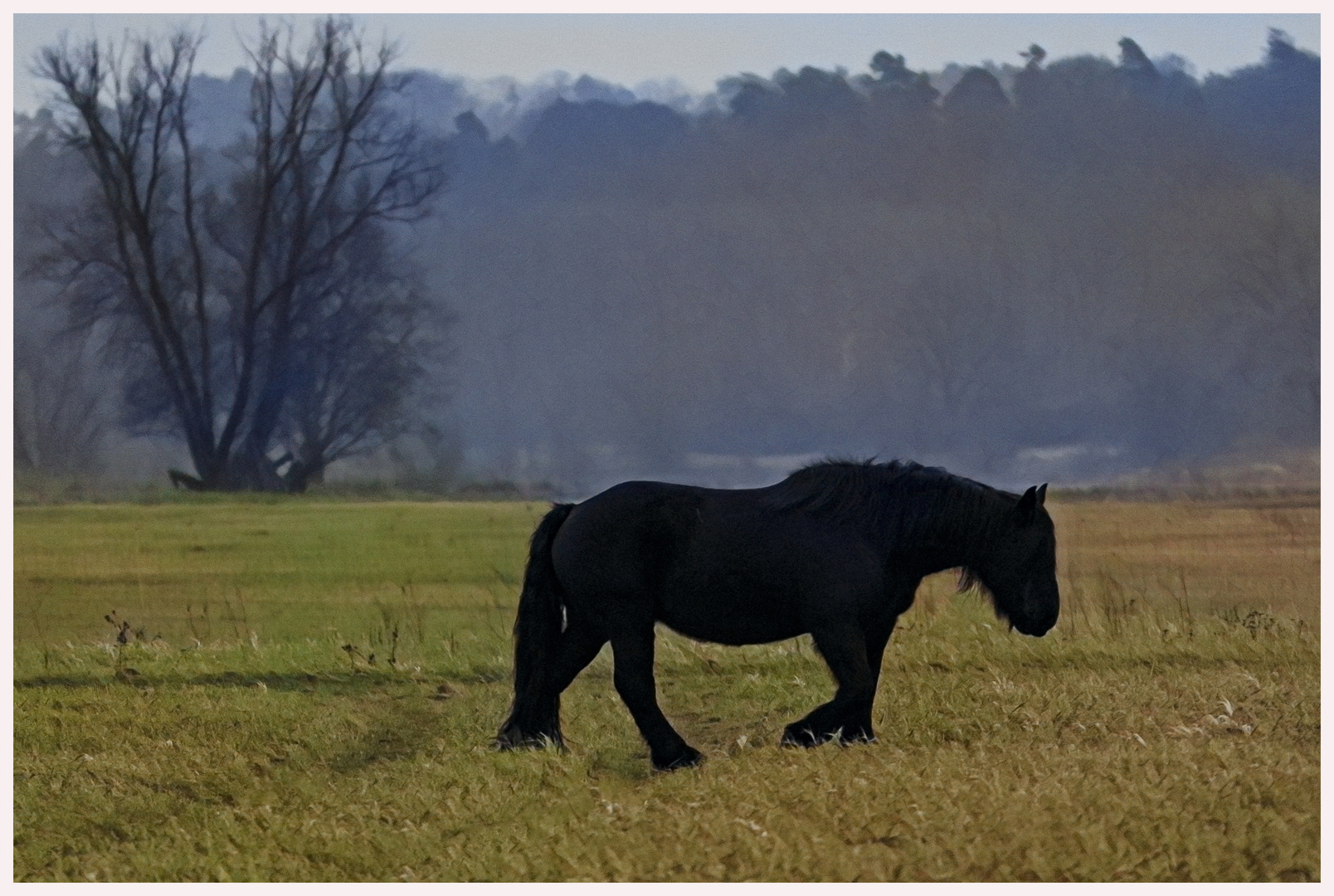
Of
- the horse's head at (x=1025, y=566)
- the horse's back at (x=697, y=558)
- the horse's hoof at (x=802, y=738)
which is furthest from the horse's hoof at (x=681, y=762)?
the horse's head at (x=1025, y=566)

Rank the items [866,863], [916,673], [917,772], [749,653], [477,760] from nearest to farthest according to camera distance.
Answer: [866,863], [917,772], [477,760], [916,673], [749,653]

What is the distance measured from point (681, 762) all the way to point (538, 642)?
3.28 feet

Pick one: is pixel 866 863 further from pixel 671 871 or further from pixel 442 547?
pixel 442 547

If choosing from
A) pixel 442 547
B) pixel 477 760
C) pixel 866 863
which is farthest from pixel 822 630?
pixel 442 547

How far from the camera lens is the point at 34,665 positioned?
1119cm

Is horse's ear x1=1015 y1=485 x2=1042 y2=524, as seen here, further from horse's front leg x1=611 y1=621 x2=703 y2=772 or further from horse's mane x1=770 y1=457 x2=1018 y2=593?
horse's front leg x1=611 y1=621 x2=703 y2=772

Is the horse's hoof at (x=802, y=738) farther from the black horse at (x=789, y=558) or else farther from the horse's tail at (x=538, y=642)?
the horse's tail at (x=538, y=642)

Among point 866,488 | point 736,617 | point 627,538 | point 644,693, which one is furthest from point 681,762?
point 866,488

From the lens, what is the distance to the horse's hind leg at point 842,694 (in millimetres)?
7648

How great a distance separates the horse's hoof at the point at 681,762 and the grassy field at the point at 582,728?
9 cm

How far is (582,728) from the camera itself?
9.16 meters

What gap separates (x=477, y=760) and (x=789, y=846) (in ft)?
6.82

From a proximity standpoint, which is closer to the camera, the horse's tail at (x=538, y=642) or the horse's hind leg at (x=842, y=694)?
the horse's hind leg at (x=842, y=694)

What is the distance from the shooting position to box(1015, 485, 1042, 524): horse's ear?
7.75 metres
